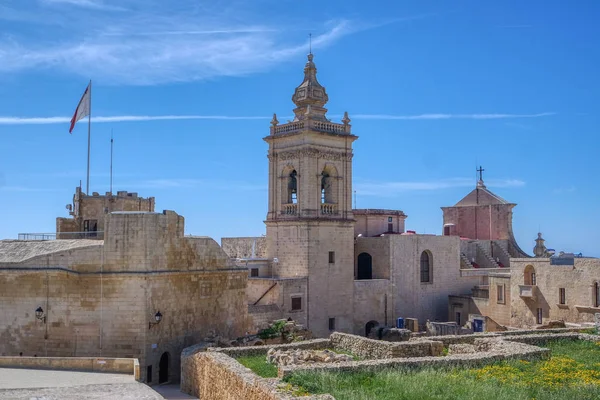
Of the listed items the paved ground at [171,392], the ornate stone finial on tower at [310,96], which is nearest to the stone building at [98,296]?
the paved ground at [171,392]

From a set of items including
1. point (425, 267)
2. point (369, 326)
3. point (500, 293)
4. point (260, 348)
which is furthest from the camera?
point (425, 267)

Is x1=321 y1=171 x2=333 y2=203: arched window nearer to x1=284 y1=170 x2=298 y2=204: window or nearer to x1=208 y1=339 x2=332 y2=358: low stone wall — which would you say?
x1=284 y1=170 x2=298 y2=204: window

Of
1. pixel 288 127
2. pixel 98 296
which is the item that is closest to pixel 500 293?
pixel 288 127

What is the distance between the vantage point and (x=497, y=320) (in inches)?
1423

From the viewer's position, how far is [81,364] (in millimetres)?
19062

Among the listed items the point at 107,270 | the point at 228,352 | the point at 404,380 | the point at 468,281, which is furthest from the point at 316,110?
the point at 404,380

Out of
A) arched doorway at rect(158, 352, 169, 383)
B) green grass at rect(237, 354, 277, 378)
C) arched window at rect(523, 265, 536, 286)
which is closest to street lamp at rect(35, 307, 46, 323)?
arched doorway at rect(158, 352, 169, 383)

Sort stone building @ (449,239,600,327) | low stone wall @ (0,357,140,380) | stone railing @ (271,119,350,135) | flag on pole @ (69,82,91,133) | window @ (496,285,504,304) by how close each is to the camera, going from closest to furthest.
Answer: low stone wall @ (0,357,140,380), flag on pole @ (69,82,91,133), stone building @ (449,239,600,327), stone railing @ (271,119,350,135), window @ (496,285,504,304)

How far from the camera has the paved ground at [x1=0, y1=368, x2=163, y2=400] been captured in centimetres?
1512

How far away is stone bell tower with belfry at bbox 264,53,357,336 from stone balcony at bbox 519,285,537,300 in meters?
8.97

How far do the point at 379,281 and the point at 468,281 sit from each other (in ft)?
24.4

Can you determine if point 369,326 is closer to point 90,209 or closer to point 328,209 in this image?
point 328,209

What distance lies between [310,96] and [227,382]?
23.1m

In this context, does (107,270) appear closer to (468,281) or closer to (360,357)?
(360,357)
